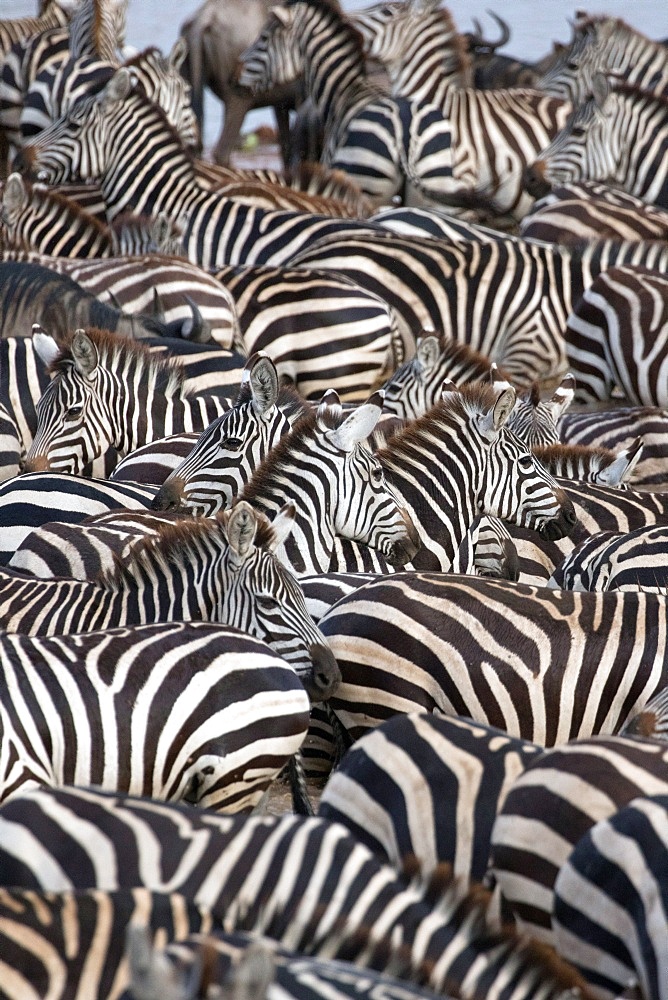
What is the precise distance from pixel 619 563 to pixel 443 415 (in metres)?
0.93

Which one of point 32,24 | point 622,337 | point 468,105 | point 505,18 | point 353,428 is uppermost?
point 505,18

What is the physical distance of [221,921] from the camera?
A: 2613 millimetres

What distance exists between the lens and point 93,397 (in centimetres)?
702

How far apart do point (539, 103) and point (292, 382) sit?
6.68 m

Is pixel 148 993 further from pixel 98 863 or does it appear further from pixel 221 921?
pixel 98 863

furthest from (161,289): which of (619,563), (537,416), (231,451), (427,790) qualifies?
(427,790)

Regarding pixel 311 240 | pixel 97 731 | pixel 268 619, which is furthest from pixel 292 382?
pixel 97 731

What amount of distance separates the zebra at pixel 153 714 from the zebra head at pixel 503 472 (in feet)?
6.38

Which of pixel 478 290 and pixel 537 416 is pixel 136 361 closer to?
pixel 537 416

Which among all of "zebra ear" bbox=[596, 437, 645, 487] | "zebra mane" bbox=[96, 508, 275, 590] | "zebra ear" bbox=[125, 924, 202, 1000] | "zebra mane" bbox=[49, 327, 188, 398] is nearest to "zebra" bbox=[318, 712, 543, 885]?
"zebra mane" bbox=[96, 508, 275, 590]

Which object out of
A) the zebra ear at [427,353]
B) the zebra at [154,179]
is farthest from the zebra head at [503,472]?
the zebra at [154,179]

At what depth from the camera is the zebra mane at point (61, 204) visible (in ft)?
34.9

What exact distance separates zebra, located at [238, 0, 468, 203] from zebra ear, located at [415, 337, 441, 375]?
210 inches

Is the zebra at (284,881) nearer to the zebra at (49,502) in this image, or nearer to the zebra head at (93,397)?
the zebra at (49,502)
